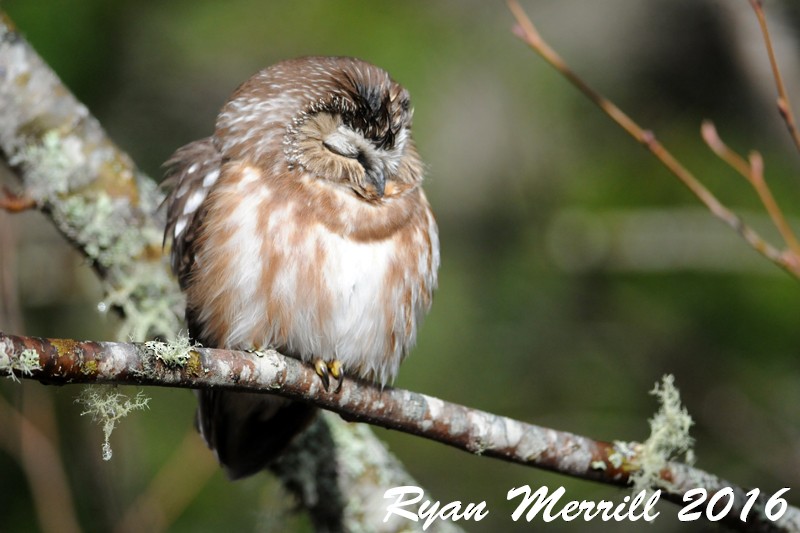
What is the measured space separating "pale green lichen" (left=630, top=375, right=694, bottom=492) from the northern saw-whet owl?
2.75 feet

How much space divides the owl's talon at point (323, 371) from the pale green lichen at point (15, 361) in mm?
1127

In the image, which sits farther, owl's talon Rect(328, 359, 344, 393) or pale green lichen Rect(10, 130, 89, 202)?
pale green lichen Rect(10, 130, 89, 202)

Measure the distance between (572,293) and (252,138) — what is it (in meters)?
3.18

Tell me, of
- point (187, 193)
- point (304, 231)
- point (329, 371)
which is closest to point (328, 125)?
point (304, 231)

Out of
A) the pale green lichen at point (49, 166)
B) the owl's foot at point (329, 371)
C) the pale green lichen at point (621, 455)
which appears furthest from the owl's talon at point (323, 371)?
the pale green lichen at point (49, 166)

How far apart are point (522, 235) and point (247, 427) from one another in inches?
116

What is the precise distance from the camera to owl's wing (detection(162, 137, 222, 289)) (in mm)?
3211

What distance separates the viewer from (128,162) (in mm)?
3811

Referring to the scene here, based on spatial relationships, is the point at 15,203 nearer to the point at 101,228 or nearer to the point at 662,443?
the point at 101,228

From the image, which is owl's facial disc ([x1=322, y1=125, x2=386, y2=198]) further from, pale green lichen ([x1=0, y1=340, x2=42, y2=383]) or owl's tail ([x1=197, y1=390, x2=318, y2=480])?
pale green lichen ([x1=0, y1=340, x2=42, y2=383])

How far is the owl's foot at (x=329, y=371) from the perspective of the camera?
114 inches

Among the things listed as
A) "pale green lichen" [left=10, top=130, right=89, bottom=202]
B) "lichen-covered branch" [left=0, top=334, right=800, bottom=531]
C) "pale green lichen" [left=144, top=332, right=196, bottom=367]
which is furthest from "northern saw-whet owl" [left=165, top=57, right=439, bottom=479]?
"pale green lichen" [left=144, top=332, right=196, bottom=367]

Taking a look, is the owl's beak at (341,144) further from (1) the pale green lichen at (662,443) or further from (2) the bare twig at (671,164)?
(1) the pale green lichen at (662,443)

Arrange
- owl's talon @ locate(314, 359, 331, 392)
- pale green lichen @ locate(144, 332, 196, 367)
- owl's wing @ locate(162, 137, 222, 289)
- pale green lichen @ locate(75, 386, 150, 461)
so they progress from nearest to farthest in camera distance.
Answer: pale green lichen @ locate(144, 332, 196, 367)
pale green lichen @ locate(75, 386, 150, 461)
owl's talon @ locate(314, 359, 331, 392)
owl's wing @ locate(162, 137, 222, 289)
